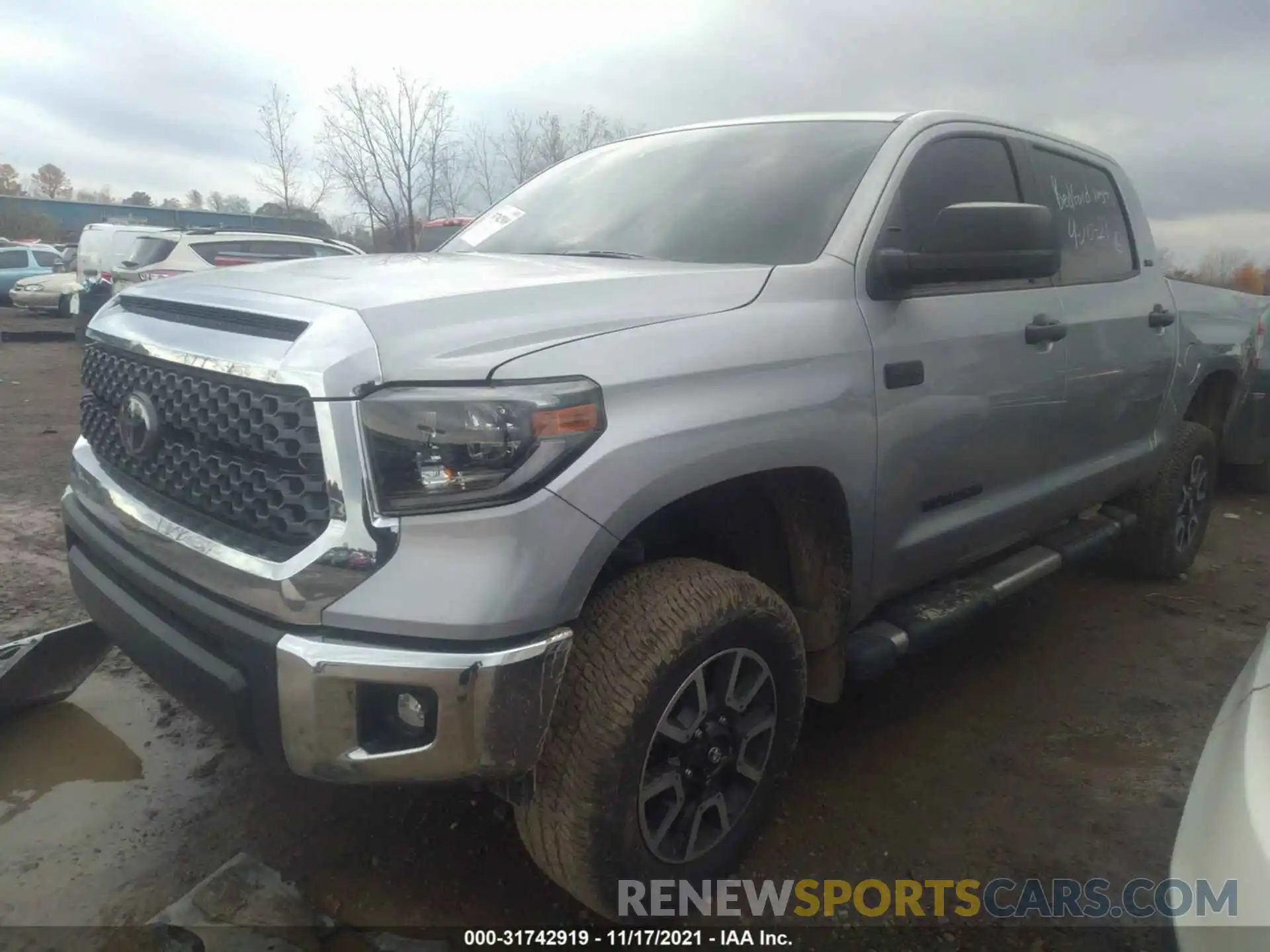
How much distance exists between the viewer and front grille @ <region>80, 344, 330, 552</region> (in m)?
1.70

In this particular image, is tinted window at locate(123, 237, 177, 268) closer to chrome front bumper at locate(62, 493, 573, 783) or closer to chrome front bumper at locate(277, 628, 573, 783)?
chrome front bumper at locate(62, 493, 573, 783)

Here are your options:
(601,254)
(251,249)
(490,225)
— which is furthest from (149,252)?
(601,254)

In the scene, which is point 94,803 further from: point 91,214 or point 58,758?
point 91,214

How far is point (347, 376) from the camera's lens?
5.39 ft

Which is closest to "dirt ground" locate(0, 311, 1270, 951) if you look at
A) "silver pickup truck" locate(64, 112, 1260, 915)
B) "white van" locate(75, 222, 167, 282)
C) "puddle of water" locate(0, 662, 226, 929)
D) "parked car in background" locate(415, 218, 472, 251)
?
"puddle of water" locate(0, 662, 226, 929)

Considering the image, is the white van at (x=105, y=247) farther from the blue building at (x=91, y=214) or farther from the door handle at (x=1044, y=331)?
the blue building at (x=91, y=214)

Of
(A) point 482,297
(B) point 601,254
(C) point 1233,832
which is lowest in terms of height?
(C) point 1233,832

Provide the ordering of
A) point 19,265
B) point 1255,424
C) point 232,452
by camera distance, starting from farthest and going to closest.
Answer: point 19,265 → point 1255,424 → point 232,452

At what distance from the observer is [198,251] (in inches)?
441

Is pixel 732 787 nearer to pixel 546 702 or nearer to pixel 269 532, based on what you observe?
pixel 546 702

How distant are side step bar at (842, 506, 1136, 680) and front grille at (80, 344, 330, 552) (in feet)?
5.09

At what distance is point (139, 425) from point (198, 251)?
10397mm

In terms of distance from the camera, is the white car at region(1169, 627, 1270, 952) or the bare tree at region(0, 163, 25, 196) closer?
the white car at region(1169, 627, 1270, 952)

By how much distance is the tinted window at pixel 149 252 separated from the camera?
11133 mm
